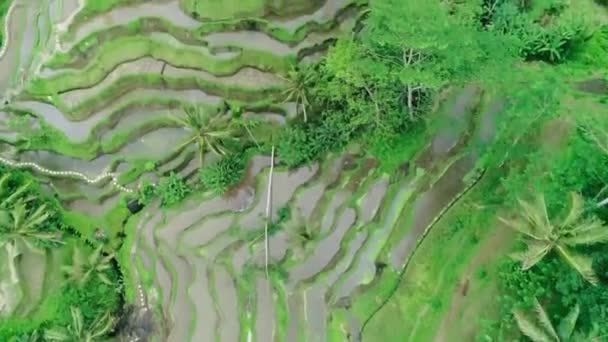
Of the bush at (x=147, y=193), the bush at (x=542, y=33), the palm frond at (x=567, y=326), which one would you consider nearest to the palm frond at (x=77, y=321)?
the bush at (x=147, y=193)

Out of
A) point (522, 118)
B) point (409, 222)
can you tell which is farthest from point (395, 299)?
point (522, 118)

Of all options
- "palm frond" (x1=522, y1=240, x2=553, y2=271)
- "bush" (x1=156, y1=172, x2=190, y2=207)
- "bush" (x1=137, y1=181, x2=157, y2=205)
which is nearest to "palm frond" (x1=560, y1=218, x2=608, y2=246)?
"palm frond" (x1=522, y1=240, x2=553, y2=271)

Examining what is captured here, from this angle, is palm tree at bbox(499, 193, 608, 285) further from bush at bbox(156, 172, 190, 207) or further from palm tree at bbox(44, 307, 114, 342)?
palm tree at bbox(44, 307, 114, 342)

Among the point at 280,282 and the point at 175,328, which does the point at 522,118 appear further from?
the point at 175,328

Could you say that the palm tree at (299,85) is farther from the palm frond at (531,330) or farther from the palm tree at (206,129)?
the palm frond at (531,330)

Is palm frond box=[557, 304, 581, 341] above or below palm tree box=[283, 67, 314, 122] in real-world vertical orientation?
below
